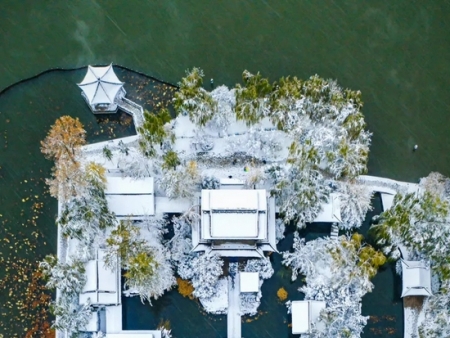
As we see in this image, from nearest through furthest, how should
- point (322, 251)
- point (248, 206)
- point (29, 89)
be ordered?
point (248, 206)
point (322, 251)
point (29, 89)

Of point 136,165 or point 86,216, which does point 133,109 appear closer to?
point 136,165

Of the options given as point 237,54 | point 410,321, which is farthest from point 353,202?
point 237,54

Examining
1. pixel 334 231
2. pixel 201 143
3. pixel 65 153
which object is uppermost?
pixel 201 143

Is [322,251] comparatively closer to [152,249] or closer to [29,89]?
[152,249]

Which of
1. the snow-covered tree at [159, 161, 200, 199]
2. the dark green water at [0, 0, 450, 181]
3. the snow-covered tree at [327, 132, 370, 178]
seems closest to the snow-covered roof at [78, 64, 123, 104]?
the dark green water at [0, 0, 450, 181]

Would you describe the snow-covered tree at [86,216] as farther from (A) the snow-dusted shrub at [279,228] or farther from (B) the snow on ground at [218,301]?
(A) the snow-dusted shrub at [279,228]

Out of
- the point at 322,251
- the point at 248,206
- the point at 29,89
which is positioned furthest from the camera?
the point at 29,89

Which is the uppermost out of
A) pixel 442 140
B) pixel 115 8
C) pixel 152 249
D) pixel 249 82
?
pixel 115 8

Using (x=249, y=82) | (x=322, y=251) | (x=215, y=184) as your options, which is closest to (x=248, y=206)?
(x=215, y=184)
